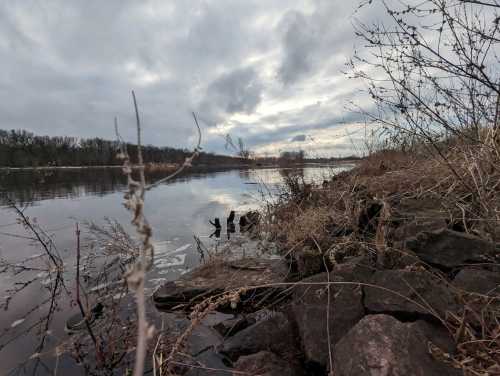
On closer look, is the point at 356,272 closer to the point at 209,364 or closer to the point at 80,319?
the point at 209,364

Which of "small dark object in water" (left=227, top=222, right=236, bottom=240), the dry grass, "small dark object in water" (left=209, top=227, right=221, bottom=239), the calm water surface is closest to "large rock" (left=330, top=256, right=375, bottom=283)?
the dry grass

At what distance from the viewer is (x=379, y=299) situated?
246 cm

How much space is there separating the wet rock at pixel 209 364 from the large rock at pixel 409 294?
1.57 metres

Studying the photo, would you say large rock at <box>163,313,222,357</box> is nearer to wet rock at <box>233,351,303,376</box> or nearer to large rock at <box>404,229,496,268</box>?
wet rock at <box>233,351,303,376</box>

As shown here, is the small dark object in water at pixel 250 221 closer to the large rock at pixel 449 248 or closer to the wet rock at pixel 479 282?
the large rock at pixel 449 248

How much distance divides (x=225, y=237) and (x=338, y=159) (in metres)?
6.73

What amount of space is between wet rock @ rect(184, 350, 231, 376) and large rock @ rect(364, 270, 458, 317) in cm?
157

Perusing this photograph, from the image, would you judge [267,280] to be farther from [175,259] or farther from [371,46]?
[371,46]

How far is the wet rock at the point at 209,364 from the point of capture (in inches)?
110

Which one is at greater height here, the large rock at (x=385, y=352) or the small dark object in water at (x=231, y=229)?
the large rock at (x=385, y=352)

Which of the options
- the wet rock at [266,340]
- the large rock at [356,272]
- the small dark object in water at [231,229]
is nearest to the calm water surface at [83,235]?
the small dark object in water at [231,229]

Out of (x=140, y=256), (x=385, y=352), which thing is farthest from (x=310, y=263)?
(x=140, y=256)

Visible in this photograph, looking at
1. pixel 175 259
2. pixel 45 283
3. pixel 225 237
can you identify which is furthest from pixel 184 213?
pixel 45 283

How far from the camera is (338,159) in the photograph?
13.0m
